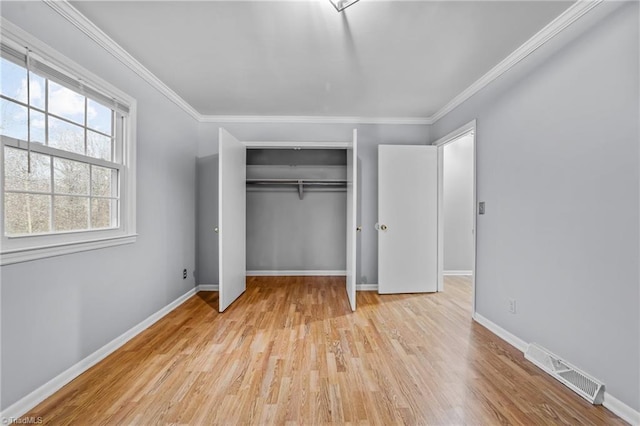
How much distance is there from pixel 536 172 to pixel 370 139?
2190mm

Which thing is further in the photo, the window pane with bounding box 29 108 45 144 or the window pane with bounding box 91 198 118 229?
the window pane with bounding box 91 198 118 229

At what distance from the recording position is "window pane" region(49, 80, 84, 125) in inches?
69.2

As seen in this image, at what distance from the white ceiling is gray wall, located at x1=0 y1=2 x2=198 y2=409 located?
0.89ft

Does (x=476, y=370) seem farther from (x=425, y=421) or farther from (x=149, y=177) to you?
(x=149, y=177)

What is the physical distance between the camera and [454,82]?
2805 mm

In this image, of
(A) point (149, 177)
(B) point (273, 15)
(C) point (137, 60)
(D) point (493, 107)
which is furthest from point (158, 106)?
(D) point (493, 107)

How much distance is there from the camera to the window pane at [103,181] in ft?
6.93

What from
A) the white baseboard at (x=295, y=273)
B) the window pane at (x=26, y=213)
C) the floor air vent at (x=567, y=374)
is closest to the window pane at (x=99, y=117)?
the window pane at (x=26, y=213)

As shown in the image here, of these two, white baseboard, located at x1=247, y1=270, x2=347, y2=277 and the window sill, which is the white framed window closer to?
the window sill

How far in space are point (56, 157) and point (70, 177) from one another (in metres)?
0.17

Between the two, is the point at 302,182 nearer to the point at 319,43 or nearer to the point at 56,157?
the point at 319,43

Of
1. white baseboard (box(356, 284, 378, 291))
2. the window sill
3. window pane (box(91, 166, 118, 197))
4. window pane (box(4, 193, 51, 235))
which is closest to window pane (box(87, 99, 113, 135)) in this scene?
window pane (box(91, 166, 118, 197))

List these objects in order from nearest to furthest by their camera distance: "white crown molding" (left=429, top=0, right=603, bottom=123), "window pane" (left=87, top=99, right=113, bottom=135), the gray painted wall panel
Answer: "white crown molding" (left=429, top=0, right=603, bottom=123) < "window pane" (left=87, top=99, right=113, bottom=135) < the gray painted wall panel

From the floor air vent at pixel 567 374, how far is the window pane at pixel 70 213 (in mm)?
3472
